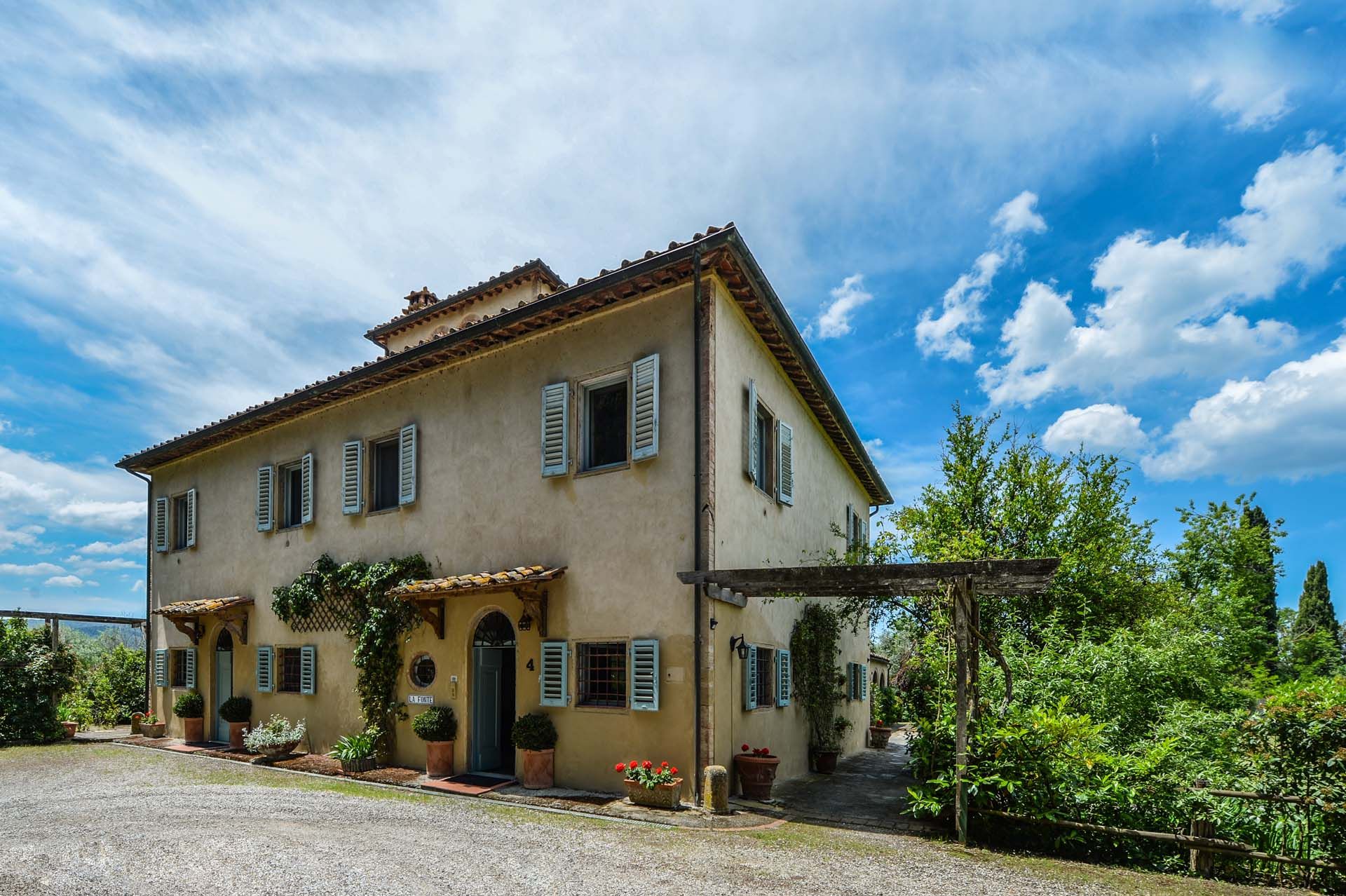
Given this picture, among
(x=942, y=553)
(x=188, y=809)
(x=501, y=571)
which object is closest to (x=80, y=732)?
(x=188, y=809)

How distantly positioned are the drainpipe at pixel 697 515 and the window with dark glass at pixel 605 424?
4.86 ft

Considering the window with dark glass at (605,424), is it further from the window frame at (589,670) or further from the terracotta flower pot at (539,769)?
the terracotta flower pot at (539,769)

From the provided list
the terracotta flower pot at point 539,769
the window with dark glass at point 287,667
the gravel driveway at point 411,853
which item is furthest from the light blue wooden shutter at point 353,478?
the terracotta flower pot at point 539,769

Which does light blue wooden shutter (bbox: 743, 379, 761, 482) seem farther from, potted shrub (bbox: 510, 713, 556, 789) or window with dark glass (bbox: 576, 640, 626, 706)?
potted shrub (bbox: 510, 713, 556, 789)

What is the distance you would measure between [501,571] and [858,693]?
35.8 feet

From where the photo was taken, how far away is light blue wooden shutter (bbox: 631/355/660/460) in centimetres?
1077

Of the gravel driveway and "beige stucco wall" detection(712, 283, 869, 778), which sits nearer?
the gravel driveway

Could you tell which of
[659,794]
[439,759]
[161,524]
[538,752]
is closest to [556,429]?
[538,752]

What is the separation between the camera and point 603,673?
36.2ft

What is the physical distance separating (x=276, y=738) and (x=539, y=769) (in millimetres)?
6295

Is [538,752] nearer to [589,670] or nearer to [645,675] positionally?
[589,670]

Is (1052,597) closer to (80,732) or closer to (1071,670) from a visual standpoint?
(1071,670)

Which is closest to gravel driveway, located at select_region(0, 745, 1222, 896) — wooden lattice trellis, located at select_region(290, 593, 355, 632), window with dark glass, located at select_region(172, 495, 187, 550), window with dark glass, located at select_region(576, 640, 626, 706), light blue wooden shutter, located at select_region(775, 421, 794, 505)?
window with dark glass, located at select_region(576, 640, 626, 706)

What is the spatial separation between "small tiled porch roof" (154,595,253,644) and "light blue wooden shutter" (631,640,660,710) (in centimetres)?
1040
